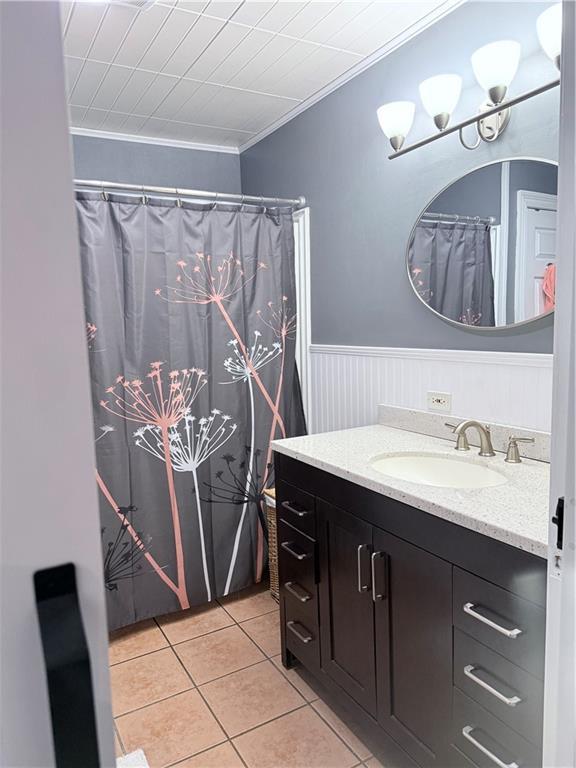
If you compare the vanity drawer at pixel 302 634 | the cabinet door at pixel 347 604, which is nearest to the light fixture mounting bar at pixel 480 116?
the cabinet door at pixel 347 604

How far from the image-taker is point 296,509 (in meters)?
1.98

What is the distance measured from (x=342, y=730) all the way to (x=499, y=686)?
2.75ft

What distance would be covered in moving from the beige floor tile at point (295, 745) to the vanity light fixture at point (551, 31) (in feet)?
7.13

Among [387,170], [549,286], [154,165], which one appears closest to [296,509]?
[549,286]

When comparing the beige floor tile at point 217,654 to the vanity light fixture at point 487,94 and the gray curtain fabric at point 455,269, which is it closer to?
the gray curtain fabric at point 455,269

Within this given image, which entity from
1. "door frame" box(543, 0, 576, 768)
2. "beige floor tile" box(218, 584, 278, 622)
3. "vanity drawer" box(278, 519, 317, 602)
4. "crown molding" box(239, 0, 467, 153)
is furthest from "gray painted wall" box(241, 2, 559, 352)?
"beige floor tile" box(218, 584, 278, 622)

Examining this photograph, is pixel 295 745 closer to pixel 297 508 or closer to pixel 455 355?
pixel 297 508

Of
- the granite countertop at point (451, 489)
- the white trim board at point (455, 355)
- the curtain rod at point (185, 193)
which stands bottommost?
the granite countertop at point (451, 489)

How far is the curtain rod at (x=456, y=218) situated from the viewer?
6.13ft

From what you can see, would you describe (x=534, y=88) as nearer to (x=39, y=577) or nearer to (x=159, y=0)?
(x=159, y=0)

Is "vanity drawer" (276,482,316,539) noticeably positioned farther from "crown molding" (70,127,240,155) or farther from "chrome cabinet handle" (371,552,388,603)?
"crown molding" (70,127,240,155)

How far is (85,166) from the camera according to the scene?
290 centimetres

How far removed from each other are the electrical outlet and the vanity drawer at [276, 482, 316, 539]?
0.61 meters

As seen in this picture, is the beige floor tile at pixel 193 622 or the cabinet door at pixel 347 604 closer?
the cabinet door at pixel 347 604
